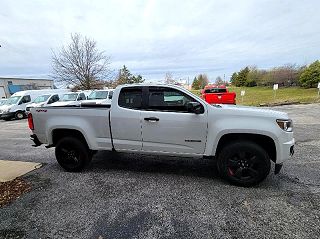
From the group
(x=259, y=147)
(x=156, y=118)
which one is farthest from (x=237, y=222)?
(x=156, y=118)

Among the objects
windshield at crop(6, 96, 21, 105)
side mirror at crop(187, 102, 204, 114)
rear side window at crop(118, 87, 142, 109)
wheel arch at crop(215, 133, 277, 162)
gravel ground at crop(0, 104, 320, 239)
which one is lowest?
gravel ground at crop(0, 104, 320, 239)

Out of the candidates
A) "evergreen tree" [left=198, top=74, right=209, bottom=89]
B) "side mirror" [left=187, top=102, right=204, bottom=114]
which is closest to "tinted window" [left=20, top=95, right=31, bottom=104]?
"side mirror" [left=187, top=102, right=204, bottom=114]

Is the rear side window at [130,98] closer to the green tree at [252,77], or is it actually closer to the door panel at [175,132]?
the door panel at [175,132]

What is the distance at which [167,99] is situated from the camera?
450 centimetres

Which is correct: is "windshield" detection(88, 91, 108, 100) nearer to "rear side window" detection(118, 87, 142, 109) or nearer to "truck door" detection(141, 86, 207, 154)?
"rear side window" detection(118, 87, 142, 109)

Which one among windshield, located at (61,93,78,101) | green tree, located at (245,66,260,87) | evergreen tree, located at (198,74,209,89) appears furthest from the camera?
evergreen tree, located at (198,74,209,89)

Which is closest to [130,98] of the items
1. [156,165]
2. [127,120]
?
[127,120]

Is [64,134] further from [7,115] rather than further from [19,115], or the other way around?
[19,115]

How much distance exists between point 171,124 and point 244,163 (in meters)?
1.43

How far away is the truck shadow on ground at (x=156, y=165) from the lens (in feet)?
16.3

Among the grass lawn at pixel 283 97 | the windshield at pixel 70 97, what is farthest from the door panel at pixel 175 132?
the windshield at pixel 70 97

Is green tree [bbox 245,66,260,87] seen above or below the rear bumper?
above

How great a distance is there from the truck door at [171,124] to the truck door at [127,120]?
14cm

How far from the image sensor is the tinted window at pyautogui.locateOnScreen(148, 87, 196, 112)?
438cm
